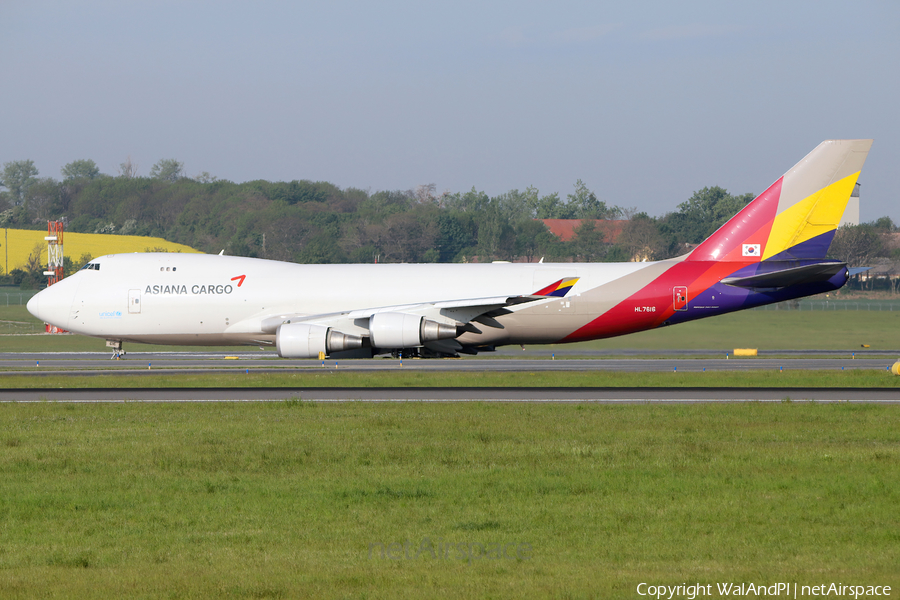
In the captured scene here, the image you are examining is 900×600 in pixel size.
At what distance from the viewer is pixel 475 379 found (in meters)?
29.6

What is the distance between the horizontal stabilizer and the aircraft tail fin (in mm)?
990

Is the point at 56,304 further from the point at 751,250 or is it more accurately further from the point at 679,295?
the point at 751,250

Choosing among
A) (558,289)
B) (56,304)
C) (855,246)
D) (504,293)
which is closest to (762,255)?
(558,289)

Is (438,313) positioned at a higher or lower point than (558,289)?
lower

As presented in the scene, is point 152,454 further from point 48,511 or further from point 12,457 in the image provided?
point 48,511

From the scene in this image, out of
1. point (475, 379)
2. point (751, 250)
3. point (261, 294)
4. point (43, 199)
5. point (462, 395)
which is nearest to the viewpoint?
point (462, 395)

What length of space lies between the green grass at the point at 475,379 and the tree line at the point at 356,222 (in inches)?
2150

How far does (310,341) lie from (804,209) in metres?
18.4

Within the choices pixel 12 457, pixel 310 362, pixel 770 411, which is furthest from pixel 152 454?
pixel 310 362

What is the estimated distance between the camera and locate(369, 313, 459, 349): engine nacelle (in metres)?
31.3

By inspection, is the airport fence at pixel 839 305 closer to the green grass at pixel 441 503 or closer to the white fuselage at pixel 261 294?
the white fuselage at pixel 261 294

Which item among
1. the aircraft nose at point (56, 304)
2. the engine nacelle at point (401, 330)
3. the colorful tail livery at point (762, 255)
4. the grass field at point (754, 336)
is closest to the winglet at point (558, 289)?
the colorful tail livery at point (762, 255)

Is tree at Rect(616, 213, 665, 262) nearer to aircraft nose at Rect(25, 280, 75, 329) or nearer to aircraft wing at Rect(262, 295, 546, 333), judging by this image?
aircraft wing at Rect(262, 295, 546, 333)

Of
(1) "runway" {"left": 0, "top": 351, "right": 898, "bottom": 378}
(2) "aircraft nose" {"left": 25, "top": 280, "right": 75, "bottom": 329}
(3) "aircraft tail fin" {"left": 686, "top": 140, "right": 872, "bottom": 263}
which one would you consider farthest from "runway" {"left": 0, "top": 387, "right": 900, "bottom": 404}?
(2) "aircraft nose" {"left": 25, "top": 280, "right": 75, "bottom": 329}
